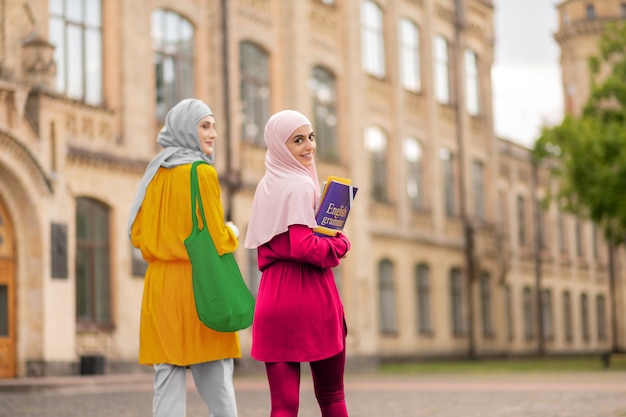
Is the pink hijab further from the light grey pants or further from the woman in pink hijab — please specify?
the light grey pants

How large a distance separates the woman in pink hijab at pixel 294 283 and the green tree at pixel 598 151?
983 inches

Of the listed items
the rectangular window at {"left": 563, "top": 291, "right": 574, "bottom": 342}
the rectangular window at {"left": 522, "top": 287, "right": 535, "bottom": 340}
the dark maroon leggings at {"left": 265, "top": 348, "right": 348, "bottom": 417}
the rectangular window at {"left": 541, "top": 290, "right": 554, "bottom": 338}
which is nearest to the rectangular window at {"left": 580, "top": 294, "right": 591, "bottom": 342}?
Answer: the rectangular window at {"left": 563, "top": 291, "right": 574, "bottom": 342}

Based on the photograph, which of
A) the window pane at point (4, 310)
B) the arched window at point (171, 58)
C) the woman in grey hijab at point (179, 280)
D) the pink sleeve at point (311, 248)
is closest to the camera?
the pink sleeve at point (311, 248)

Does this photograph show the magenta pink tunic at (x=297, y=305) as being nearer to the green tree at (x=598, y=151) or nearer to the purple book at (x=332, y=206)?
the purple book at (x=332, y=206)

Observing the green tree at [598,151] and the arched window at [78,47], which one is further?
the green tree at [598,151]

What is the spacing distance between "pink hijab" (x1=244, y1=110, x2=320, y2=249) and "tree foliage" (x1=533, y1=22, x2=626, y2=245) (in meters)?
25.0

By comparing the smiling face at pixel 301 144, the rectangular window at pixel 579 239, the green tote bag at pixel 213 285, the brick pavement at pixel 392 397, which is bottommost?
the brick pavement at pixel 392 397

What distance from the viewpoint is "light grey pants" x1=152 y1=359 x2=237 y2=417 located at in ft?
21.1

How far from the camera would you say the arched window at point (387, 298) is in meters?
34.1

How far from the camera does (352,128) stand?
31875 mm

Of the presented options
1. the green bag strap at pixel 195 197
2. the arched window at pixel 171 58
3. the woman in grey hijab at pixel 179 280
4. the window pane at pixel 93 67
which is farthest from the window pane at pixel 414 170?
the green bag strap at pixel 195 197

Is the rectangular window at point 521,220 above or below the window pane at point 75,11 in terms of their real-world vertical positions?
below

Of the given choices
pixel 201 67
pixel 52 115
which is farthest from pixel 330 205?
pixel 201 67

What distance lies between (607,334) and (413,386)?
3799cm
